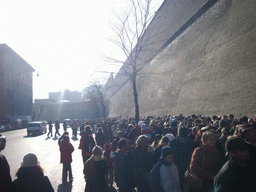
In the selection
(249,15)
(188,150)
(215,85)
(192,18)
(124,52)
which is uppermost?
(192,18)

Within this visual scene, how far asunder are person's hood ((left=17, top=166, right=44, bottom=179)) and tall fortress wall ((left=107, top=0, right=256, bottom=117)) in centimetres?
1165

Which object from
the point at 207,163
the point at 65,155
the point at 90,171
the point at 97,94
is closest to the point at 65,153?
the point at 65,155

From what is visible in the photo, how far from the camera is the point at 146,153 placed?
4543 mm

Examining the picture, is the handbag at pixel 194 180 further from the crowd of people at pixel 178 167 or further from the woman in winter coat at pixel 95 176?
the woman in winter coat at pixel 95 176

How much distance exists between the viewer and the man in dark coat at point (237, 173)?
229cm

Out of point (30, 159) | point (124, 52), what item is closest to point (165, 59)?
point (124, 52)

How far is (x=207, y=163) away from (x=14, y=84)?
59.6m

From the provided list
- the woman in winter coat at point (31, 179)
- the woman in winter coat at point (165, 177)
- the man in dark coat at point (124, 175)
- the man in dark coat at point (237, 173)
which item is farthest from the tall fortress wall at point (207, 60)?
the woman in winter coat at point (31, 179)

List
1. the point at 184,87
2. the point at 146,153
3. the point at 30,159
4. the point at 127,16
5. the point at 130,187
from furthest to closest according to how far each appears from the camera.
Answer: the point at 184,87 < the point at 127,16 < the point at 146,153 < the point at 130,187 < the point at 30,159

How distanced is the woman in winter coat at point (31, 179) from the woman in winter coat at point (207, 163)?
7.48ft

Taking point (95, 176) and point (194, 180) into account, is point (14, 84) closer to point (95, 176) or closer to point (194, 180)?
point (95, 176)

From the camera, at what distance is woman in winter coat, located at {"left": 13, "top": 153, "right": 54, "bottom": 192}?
2.74m

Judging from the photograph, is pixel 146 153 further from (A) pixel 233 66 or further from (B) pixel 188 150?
(A) pixel 233 66

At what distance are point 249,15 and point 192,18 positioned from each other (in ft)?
30.4
